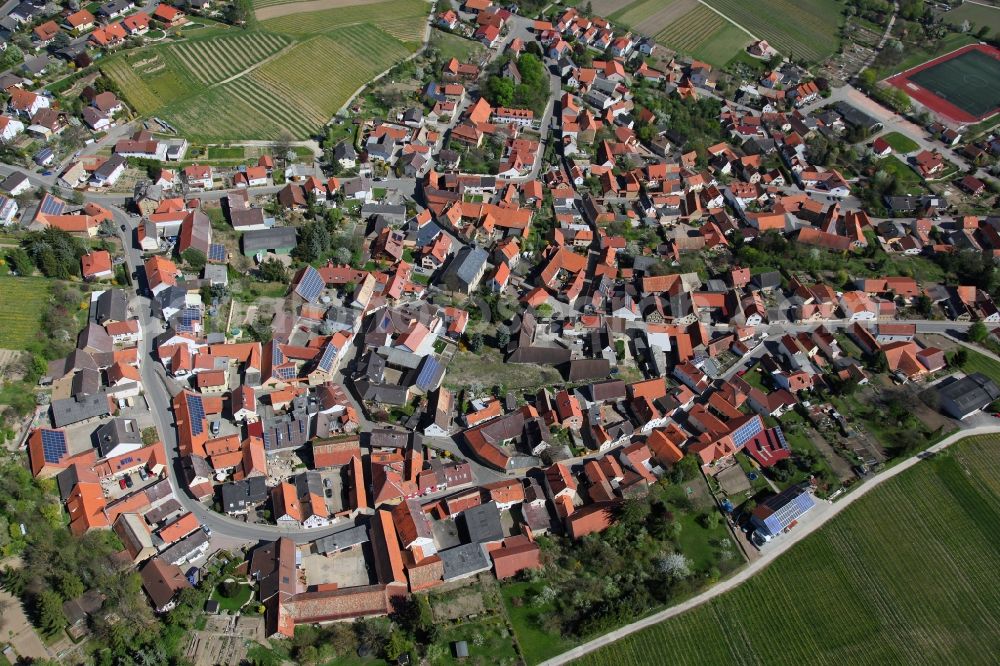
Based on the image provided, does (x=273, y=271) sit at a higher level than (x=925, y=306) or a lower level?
lower

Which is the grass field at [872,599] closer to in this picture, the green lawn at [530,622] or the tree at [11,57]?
the green lawn at [530,622]

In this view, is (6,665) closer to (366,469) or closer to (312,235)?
(366,469)

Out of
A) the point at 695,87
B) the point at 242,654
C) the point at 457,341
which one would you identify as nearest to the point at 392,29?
the point at 695,87

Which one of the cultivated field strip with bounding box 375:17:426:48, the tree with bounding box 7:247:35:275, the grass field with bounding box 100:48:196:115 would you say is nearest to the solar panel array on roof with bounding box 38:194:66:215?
the tree with bounding box 7:247:35:275

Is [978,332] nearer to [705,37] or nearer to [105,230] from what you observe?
[705,37]

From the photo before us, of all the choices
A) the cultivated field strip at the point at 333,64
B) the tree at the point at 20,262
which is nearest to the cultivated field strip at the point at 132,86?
the cultivated field strip at the point at 333,64

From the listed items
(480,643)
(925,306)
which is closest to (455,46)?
(925,306)
